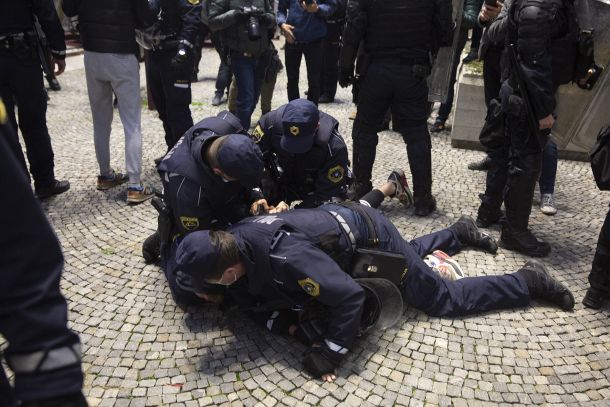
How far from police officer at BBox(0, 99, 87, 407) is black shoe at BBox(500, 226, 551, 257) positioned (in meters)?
3.45

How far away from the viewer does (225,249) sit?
2.53 meters

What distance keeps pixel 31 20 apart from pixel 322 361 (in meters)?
3.48

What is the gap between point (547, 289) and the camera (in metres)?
3.28

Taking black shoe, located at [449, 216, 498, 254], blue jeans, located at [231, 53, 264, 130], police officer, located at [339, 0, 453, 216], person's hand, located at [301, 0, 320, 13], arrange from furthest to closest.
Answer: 1. person's hand, located at [301, 0, 320, 13]
2. blue jeans, located at [231, 53, 264, 130]
3. police officer, located at [339, 0, 453, 216]
4. black shoe, located at [449, 216, 498, 254]

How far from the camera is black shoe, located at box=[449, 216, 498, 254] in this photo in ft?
12.9

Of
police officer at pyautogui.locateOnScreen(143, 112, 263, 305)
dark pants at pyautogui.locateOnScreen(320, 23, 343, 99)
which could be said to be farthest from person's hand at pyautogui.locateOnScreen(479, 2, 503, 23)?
dark pants at pyautogui.locateOnScreen(320, 23, 343, 99)

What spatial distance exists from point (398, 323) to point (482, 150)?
3.71m

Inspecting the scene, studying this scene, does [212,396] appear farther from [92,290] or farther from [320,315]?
[92,290]

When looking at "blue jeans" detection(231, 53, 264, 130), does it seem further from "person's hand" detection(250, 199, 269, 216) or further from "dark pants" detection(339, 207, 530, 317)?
"dark pants" detection(339, 207, 530, 317)

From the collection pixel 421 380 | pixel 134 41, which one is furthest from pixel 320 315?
pixel 134 41

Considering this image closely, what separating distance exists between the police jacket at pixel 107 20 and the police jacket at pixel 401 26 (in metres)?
1.79

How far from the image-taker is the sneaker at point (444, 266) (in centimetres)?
343

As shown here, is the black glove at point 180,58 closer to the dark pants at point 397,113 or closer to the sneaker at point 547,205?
the dark pants at point 397,113

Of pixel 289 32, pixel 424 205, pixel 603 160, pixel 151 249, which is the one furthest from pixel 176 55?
pixel 603 160
